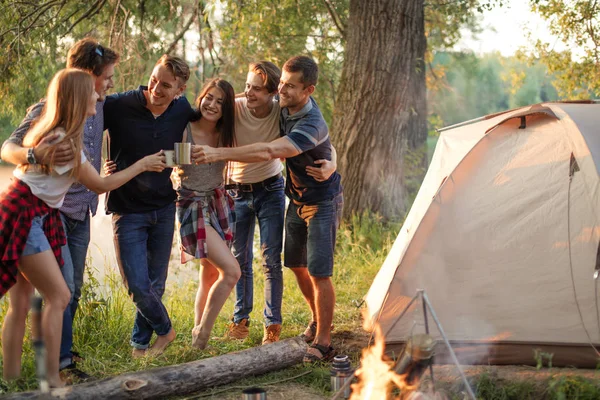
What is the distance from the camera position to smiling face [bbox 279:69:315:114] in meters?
4.49

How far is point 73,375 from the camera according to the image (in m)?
4.09

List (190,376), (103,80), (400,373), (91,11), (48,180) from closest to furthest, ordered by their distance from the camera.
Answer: (400,373)
(48,180)
(190,376)
(103,80)
(91,11)

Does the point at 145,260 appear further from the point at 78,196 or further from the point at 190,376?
the point at 190,376

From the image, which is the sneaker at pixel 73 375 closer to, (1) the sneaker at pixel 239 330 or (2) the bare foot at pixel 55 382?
(2) the bare foot at pixel 55 382

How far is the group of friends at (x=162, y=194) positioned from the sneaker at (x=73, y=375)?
0.05 ft

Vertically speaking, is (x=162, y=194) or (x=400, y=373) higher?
(x=162, y=194)

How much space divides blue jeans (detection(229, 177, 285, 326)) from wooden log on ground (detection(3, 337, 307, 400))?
47 centimetres

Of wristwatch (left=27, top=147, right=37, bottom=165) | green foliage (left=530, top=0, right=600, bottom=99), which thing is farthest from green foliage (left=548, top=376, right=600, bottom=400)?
green foliage (left=530, top=0, right=600, bottom=99)

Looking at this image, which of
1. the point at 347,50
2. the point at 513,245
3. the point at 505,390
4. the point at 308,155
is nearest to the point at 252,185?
the point at 308,155

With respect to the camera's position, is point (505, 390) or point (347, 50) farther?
point (347, 50)

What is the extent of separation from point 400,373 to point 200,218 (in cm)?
176

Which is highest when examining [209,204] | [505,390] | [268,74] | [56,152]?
[268,74]

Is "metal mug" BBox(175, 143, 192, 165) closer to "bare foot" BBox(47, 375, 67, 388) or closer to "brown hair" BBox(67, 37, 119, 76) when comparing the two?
"brown hair" BBox(67, 37, 119, 76)

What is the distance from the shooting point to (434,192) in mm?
4852
